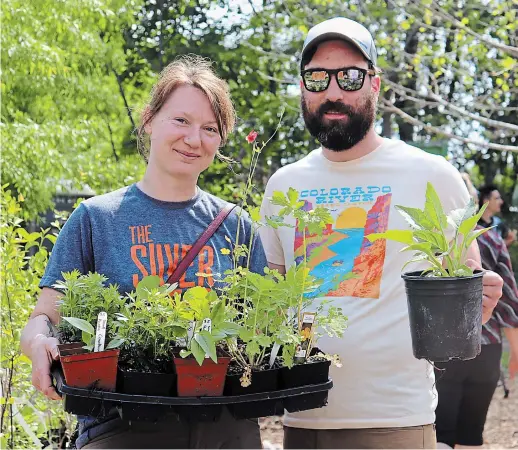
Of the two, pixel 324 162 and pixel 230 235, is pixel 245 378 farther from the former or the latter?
pixel 324 162

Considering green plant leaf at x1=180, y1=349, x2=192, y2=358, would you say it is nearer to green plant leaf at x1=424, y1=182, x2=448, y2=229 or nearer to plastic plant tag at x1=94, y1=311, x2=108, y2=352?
plastic plant tag at x1=94, y1=311, x2=108, y2=352

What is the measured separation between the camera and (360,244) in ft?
7.95

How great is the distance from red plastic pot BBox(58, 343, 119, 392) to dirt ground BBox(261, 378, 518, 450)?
455 centimetres

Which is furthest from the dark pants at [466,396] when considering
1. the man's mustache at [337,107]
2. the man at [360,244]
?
Answer: the man's mustache at [337,107]

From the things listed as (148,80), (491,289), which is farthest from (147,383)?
(148,80)

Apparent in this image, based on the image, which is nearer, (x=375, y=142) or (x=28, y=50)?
(x=375, y=142)

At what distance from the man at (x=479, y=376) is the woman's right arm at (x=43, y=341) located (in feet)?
11.0

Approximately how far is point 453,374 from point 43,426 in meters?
2.63

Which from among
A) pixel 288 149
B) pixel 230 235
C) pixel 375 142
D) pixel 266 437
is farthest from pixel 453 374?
pixel 288 149

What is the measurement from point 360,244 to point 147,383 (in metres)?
0.92

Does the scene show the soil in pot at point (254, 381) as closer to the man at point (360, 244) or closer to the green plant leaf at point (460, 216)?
the man at point (360, 244)

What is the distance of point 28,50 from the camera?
6734 millimetres

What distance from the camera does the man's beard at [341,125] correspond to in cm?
251

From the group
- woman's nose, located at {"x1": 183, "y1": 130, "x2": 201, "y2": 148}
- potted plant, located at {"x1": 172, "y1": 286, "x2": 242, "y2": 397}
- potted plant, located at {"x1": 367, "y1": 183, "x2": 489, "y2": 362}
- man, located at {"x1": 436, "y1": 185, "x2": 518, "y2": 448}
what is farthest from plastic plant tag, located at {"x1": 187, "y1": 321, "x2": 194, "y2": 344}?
man, located at {"x1": 436, "y1": 185, "x2": 518, "y2": 448}
